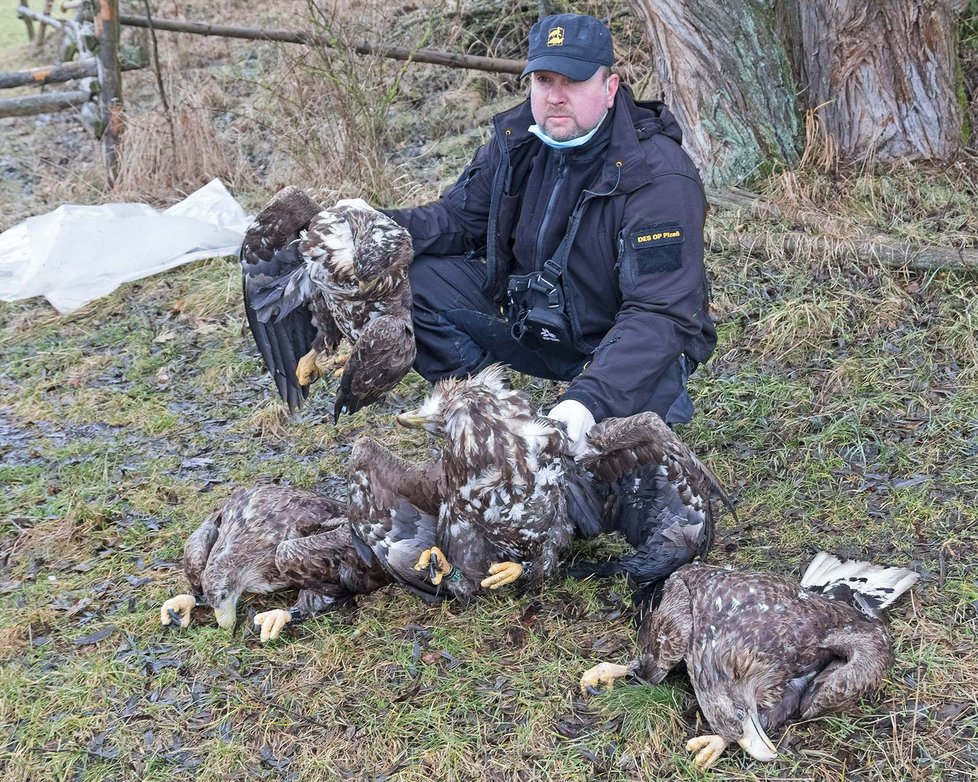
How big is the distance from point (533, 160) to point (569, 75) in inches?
22.5

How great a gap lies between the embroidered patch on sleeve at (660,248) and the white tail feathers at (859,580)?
1.26 metres

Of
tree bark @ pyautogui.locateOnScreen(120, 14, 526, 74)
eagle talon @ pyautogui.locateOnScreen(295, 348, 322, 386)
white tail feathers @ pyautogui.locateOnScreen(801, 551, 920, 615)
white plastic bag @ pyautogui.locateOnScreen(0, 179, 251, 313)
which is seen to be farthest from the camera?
tree bark @ pyautogui.locateOnScreen(120, 14, 526, 74)

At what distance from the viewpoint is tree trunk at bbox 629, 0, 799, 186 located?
6137 millimetres

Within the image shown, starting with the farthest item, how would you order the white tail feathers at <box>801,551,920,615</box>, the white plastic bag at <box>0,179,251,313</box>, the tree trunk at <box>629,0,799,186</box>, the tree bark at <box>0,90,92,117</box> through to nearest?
the tree bark at <box>0,90,92,117</box> → the white plastic bag at <box>0,179,251,313</box> → the tree trunk at <box>629,0,799,186</box> → the white tail feathers at <box>801,551,920,615</box>

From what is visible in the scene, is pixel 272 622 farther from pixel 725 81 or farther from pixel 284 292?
pixel 725 81

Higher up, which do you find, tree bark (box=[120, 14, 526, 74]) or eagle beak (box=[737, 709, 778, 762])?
tree bark (box=[120, 14, 526, 74])

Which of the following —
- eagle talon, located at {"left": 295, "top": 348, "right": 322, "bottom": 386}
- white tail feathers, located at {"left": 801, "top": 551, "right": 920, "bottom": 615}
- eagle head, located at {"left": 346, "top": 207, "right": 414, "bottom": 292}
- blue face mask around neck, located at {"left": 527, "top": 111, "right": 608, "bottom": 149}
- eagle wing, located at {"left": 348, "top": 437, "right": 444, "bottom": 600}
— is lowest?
white tail feathers, located at {"left": 801, "top": 551, "right": 920, "bottom": 615}

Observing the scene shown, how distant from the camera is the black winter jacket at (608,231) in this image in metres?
3.81

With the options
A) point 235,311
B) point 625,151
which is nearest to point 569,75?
point 625,151

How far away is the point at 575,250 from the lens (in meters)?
4.30

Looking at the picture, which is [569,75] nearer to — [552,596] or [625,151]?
[625,151]

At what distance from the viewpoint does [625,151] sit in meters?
4.14

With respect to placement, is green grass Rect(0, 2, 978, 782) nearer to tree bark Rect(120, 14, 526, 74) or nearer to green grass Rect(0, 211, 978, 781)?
green grass Rect(0, 211, 978, 781)

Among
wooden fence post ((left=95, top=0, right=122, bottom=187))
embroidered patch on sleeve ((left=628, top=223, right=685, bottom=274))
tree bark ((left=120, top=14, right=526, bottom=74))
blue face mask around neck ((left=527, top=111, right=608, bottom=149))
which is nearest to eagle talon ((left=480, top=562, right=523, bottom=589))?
embroidered patch on sleeve ((left=628, top=223, right=685, bottom=274))
